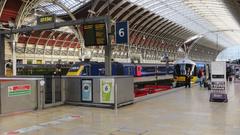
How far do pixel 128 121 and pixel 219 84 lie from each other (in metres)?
6.53

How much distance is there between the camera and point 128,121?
876cm

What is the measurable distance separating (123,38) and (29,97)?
15.3 feet

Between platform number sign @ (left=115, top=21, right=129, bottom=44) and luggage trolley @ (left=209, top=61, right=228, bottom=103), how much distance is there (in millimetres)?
4900

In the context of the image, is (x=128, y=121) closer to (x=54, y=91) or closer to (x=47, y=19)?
(x=54, y=91)

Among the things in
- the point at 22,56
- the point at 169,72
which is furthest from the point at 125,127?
the point at 22,56

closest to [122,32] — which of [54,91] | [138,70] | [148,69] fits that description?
[54,91]

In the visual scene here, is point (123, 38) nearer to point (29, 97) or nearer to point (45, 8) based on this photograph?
point (29, 97)

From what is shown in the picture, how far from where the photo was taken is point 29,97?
433 inches

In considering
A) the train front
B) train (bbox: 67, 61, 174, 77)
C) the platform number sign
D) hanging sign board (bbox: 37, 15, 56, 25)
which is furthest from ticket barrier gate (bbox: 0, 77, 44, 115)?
the train front

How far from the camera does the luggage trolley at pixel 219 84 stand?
1324cm

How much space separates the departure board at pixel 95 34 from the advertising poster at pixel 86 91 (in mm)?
1833

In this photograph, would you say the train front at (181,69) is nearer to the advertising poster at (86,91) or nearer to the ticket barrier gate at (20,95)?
the advertising poster at (86,91)

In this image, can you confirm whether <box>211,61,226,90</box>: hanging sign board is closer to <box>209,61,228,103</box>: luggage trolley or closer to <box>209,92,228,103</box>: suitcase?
<box>209,61,228,103</box>: luggage trolley

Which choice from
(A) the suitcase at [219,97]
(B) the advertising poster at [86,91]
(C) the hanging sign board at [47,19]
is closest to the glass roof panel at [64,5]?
(C) the hanging sign board at [47,19]
